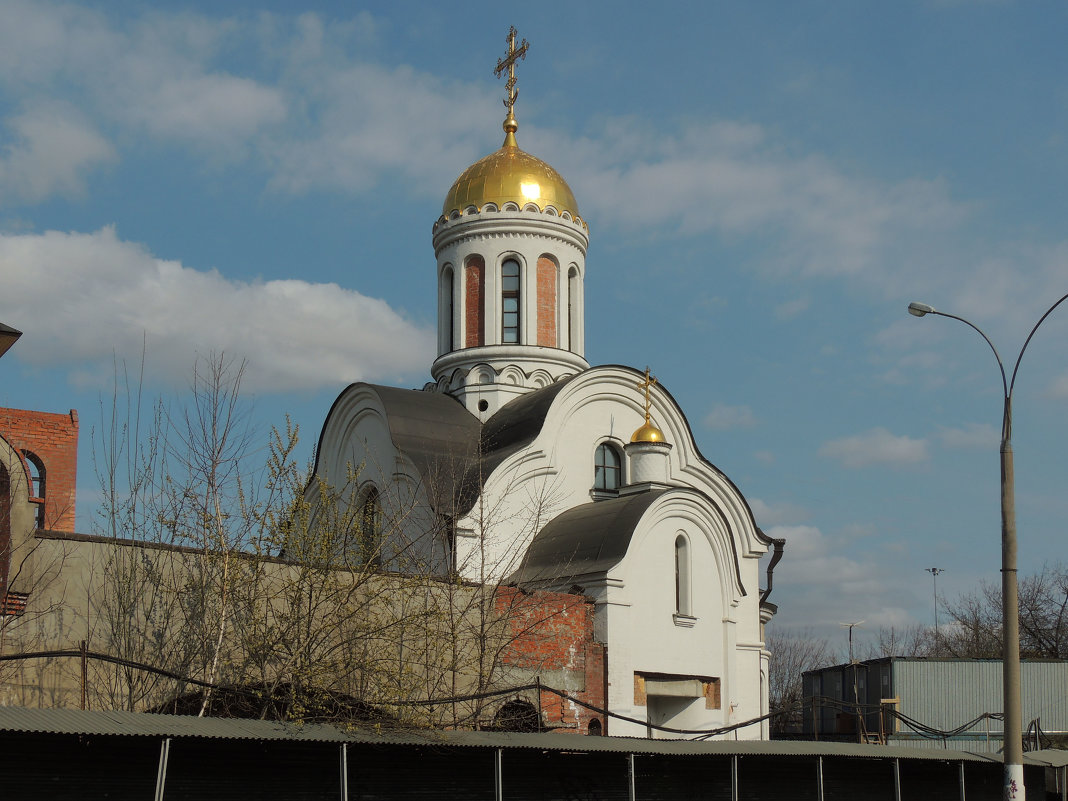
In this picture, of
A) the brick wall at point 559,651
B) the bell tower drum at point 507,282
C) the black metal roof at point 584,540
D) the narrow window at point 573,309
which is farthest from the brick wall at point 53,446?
the narrow window at point 573,309

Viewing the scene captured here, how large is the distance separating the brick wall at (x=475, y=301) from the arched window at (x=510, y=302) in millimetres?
406

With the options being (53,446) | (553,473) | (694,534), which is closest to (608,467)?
(553,473)

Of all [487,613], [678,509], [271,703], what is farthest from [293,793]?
[678,509]

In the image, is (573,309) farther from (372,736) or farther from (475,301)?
(372,736)

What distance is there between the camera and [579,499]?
2283 centimetres

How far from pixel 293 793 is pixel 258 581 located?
10.6 ft

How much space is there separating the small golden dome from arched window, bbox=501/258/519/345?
417cm

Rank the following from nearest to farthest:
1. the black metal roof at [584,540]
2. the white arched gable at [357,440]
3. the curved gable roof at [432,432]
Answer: the black metal roof at [584,540] → the curved gable roof at [432,432] → the white arched gable at [357,440]

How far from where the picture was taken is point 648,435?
23.0 m

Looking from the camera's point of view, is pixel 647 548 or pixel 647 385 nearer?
pixel 647 548

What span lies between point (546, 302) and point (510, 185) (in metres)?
2.64

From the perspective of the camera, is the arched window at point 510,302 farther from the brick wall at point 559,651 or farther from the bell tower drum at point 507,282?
the brick wall at point 559,651

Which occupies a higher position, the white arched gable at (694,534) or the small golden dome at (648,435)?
the small golden dome at (648,435)

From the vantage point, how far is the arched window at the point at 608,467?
77.0 ft
